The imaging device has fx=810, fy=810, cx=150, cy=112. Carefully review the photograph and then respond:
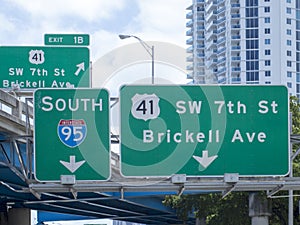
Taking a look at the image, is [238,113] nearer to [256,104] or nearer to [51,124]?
[256,104]

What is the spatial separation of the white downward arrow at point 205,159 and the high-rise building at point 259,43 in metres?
124

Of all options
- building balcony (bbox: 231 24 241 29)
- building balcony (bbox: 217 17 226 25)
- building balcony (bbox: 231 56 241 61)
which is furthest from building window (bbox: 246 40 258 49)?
building balcony (bbox: 217 17 226 25)

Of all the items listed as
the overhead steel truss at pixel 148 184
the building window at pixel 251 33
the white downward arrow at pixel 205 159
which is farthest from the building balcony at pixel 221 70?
the white downward arrow at pixel 205 159

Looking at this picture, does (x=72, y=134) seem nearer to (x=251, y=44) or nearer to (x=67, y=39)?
(x=67, y=39)

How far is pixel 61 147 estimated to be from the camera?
14.7 meters

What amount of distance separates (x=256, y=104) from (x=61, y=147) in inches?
143

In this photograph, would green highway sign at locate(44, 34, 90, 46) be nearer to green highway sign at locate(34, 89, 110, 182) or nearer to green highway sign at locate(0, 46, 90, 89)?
green highway sign at locate(0, 46, 90, 89)

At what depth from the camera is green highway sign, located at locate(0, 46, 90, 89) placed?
22.7 metres

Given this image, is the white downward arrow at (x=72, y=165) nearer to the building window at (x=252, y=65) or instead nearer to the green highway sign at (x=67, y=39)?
the green highway sign at (x=67, y=39)

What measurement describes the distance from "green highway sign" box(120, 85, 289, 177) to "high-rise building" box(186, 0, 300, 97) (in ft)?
406

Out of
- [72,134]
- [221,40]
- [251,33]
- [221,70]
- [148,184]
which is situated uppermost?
[221,40]

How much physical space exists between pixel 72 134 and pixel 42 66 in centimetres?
834

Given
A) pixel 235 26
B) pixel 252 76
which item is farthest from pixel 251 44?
pixel 252 76

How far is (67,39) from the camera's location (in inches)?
975
